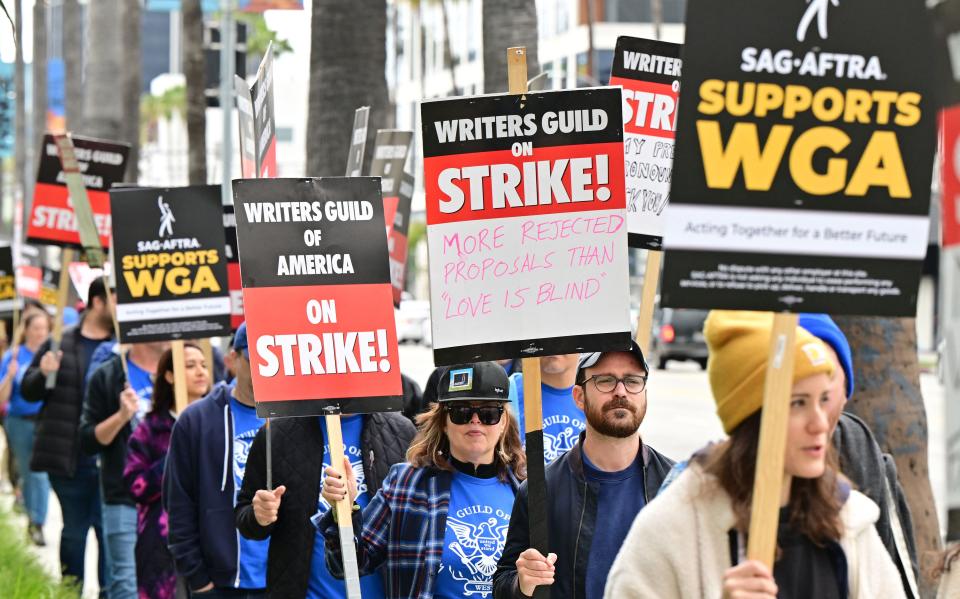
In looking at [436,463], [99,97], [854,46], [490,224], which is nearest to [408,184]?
[436,463]

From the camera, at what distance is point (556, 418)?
22.0ft

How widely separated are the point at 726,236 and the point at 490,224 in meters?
1.51

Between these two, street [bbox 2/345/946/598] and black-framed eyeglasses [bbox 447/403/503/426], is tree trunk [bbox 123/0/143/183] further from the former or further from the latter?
black-framed eyeglasses [bbox 447/403/503/426]

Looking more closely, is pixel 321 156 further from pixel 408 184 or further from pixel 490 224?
pixel 490 224

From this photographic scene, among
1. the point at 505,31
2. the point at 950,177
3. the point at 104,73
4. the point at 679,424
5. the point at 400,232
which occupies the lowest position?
the point at 679,424

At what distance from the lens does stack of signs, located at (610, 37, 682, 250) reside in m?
6.50

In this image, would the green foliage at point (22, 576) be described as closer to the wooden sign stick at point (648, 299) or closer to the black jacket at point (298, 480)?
the black jacket at point (298, 480)

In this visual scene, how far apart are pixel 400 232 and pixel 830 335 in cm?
590

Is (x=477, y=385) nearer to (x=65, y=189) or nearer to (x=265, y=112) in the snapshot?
(x=265, y=112)

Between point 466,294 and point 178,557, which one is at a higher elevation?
point 466,294

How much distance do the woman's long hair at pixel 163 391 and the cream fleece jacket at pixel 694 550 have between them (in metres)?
5.21

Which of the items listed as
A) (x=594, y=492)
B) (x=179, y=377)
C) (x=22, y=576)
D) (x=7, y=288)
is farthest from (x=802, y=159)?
(x=7, y=288)

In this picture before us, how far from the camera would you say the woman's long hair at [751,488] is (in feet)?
11.7

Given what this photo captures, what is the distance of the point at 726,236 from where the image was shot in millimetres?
3629
